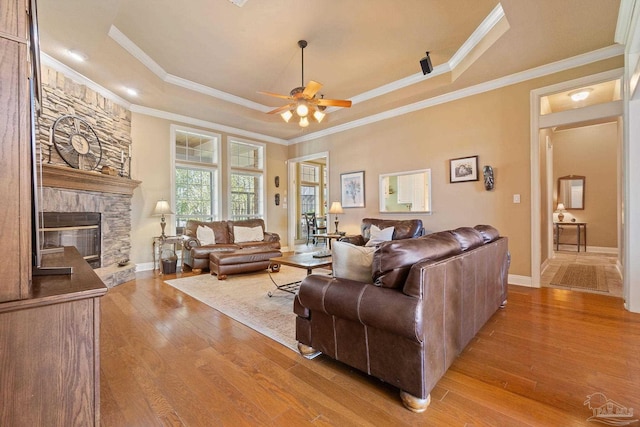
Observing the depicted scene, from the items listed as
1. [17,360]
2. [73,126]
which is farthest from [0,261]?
[73,126]

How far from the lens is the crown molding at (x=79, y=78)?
356 centimetres

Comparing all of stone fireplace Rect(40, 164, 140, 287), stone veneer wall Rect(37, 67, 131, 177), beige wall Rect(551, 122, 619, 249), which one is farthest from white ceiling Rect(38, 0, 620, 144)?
beige wall Rect(551, 122, 619, 249)

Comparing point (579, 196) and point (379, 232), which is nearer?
point (379, 232)

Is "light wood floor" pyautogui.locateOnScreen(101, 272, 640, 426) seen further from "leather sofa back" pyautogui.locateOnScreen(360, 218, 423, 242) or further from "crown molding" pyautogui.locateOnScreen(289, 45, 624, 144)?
"crown molding" pyautogui.locateOnScreen(289, 45, 624, 144)

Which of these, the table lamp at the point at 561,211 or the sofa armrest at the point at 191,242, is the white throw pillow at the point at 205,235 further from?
the table lamp at the point at 561,211

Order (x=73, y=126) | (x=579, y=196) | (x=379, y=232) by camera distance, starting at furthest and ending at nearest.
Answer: (x=579, y=196)
(x=379, y=232)
(x=73, y=126)

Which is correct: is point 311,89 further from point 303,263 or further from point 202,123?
point 202,123

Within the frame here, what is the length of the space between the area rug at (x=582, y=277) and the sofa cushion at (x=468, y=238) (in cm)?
260

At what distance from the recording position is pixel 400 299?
59.3 inches

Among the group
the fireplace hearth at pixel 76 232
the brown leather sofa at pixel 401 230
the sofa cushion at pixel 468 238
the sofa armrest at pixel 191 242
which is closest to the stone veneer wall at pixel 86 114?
the fireplace hearth at pixel 76 232

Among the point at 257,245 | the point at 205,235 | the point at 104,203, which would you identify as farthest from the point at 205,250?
the point at 104,203

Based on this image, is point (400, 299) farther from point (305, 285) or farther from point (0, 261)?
point (0, 261)

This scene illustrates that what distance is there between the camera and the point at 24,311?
0.83 m

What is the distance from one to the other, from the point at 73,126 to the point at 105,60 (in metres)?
1.08
